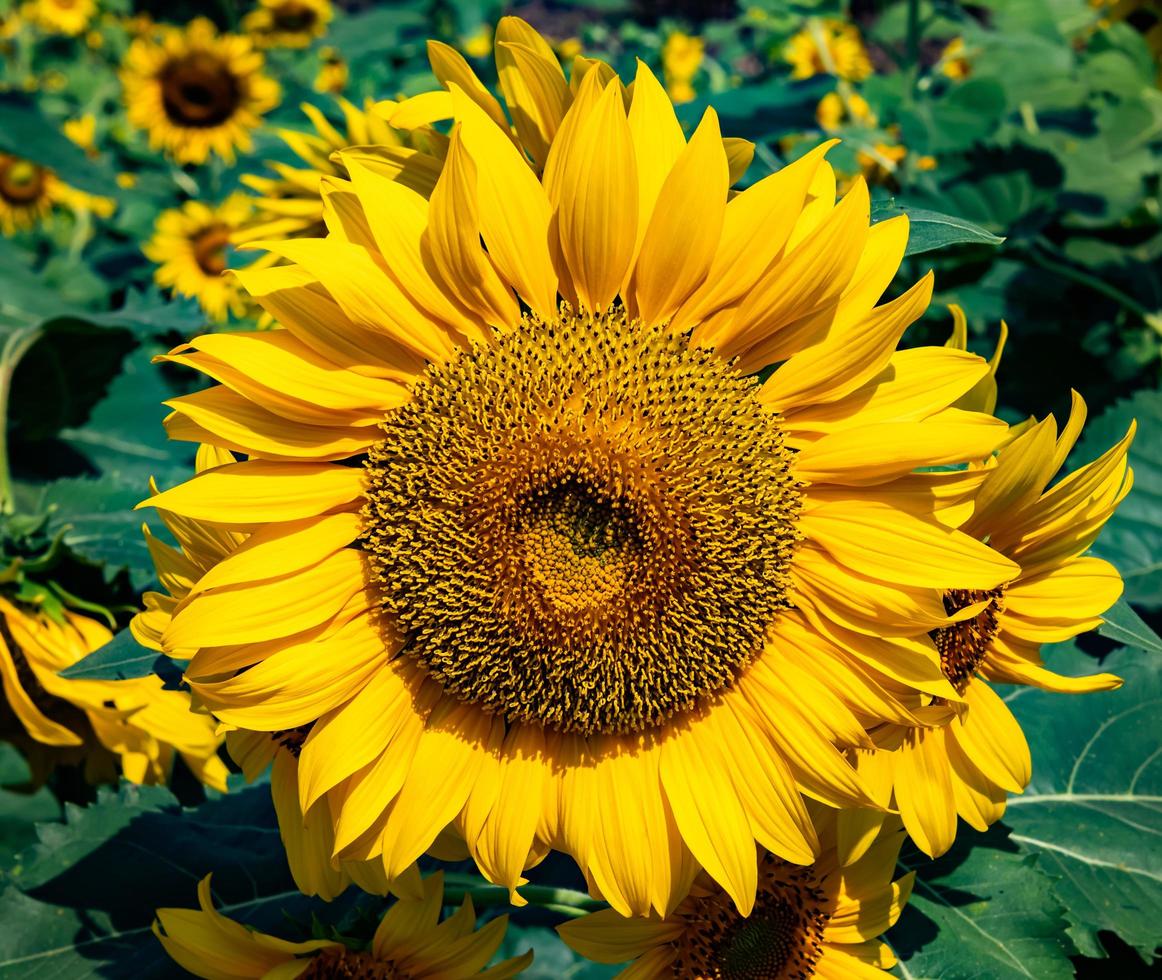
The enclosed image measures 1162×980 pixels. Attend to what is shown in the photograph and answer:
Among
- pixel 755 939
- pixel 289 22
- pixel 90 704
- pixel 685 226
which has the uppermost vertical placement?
pixel 289 22

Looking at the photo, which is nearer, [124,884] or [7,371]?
[124,884]

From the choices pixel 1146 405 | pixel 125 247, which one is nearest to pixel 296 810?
pixel 1146 405

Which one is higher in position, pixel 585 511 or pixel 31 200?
pixel 585 511

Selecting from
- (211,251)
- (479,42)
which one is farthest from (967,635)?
(479,42)

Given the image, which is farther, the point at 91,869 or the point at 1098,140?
the point at 1098,140

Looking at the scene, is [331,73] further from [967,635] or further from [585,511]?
[967,635]

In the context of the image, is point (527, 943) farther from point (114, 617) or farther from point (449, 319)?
point (449, 319)

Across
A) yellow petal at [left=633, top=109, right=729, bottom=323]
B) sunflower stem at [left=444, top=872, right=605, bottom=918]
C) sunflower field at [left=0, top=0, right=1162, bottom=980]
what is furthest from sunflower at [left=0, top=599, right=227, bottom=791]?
yellow petal at [left=633, top=109, right=729, bottom=323]

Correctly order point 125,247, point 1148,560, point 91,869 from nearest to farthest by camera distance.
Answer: point 91,869
point 1148,560
point 125,247
